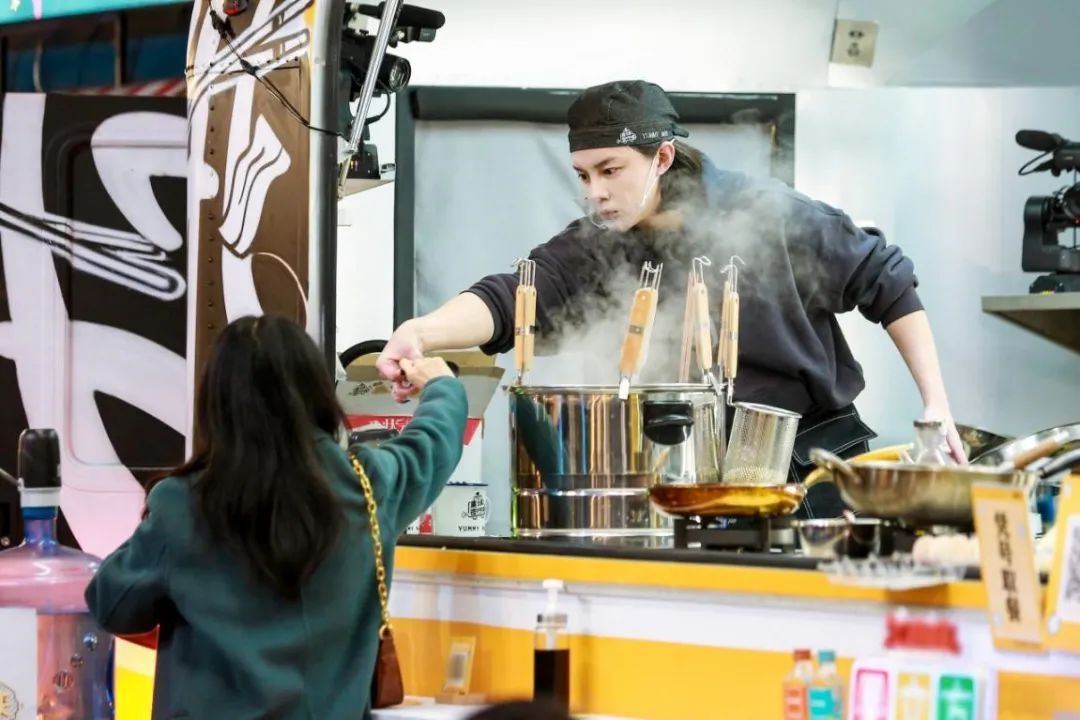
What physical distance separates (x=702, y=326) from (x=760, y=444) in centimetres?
26

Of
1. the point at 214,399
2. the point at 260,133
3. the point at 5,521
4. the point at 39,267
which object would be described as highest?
the point at 260,133

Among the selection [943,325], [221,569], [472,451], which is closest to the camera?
[221,569]

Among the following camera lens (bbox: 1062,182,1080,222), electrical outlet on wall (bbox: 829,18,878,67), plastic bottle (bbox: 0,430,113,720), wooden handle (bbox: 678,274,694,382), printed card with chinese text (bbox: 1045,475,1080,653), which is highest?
electrical outlet on wall (bbox: 829,18,878,67)

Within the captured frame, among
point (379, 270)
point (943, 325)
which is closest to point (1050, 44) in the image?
point (943, 325)

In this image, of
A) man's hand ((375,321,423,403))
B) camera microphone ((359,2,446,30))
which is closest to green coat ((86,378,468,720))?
man's hand ((375,321,423,403))

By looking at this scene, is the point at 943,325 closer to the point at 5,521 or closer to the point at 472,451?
the point at 472,451

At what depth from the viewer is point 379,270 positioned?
17.4 ft

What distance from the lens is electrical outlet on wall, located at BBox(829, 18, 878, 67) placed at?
5.21m

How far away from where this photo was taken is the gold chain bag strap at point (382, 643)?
225 centimetres

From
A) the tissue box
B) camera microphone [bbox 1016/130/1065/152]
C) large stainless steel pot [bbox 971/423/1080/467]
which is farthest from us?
camera microphone [bbox 1016/130/1065/152]

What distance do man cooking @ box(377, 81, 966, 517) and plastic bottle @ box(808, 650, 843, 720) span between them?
3.33ft

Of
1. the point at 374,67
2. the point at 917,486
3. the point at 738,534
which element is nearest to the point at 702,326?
the point at 738,534

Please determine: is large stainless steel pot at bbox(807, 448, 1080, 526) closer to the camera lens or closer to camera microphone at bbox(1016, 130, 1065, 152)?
the camera lens

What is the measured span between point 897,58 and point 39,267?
295cm
